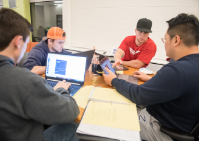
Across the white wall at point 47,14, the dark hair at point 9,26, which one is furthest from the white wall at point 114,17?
the dark hair at point 9,26

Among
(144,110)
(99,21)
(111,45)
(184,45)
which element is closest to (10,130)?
(144,110)

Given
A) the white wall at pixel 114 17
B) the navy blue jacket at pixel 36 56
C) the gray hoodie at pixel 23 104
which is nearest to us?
the gray hoodie at pixel 23 104

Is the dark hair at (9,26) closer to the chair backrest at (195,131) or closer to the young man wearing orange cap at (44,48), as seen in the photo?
the young man wearing orange cap at (44,48)

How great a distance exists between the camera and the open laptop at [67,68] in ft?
4.23

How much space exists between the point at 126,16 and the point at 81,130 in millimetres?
3101

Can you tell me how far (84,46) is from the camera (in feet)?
12.9

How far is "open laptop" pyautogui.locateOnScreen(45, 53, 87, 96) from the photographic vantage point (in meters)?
1.29

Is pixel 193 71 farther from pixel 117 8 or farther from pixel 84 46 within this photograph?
pixel 84 46

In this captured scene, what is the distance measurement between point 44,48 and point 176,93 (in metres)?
1.62

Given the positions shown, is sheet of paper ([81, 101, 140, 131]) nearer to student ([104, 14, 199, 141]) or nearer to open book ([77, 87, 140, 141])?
open book ([77, 87, 140, 141])

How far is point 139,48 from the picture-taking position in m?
2.31

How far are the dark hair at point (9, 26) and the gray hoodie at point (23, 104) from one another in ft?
0.32

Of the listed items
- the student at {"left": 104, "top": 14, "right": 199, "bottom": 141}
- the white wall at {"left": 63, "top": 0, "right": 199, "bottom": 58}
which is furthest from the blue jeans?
the white wall at {"left": 63, "top": 0, "right": 199, "bottom": 58}

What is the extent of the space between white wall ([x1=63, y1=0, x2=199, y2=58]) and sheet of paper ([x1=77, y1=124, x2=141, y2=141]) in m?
2.77
